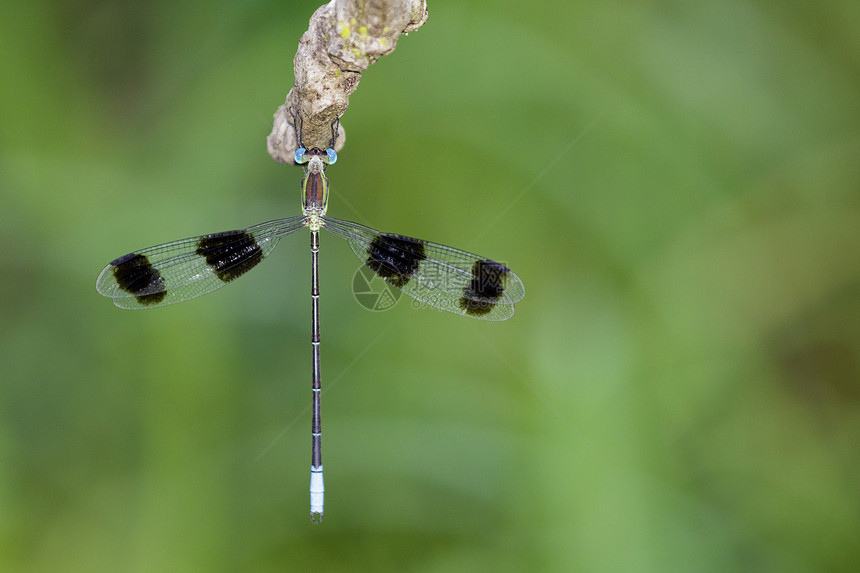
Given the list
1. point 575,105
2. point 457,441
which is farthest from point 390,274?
point 575,105

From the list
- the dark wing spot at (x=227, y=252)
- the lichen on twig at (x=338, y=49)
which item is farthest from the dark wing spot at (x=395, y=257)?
the lichen on twig at (x=338, y=49)

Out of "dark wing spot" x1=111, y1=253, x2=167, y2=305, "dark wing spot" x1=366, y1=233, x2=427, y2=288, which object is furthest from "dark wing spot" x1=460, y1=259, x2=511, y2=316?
"dark wing spot" x1=111, y1=253, x2=167, y2=305

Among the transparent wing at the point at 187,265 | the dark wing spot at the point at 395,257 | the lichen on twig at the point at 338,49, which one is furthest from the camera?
the dark wing spot at the point at 395,257

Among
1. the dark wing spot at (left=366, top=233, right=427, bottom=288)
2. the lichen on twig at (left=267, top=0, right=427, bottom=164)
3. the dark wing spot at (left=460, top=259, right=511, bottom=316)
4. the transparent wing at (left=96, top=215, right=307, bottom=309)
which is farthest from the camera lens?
the dark wing spot at (left=366, top=233, right=427, bottom=288)

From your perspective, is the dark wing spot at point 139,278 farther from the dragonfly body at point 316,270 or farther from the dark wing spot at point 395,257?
the dark wing spot at point 395,257

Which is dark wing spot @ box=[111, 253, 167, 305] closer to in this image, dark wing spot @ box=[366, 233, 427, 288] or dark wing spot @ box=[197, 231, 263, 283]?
dark wing spot @ box=[197, 231, 263, 283]
